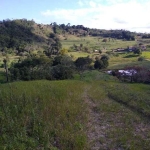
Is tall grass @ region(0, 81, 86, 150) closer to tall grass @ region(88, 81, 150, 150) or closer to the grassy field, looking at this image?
the grassy field

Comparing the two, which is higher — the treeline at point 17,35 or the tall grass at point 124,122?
the treeline at point 17,35

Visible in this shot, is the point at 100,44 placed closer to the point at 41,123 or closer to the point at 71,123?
the point at 71,123

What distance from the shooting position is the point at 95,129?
1945cm

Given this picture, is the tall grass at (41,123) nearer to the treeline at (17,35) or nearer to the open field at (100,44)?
the treeline at (17,35)

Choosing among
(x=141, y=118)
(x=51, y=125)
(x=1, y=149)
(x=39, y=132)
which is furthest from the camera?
(x=141, y=118)

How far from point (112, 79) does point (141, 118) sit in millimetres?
36566

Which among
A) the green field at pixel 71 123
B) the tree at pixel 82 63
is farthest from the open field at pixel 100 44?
the green field at pixel 71 123

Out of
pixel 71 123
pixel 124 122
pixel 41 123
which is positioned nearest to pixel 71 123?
pixel 71 123

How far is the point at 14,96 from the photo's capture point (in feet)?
95.3

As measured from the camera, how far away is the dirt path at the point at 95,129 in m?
16.4

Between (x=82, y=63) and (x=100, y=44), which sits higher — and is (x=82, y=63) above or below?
below

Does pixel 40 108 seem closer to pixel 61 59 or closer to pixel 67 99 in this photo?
pixel 67 99

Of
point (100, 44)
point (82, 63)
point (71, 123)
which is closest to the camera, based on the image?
point (71, 123)

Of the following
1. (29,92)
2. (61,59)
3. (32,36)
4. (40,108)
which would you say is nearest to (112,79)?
(61,59)
